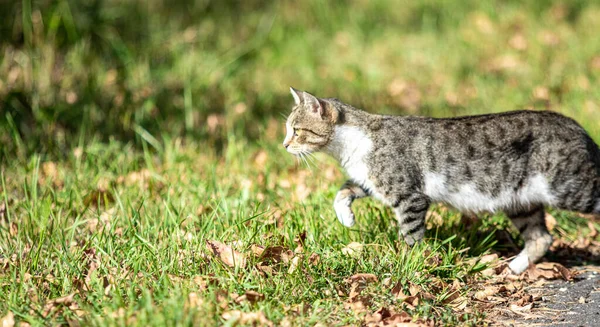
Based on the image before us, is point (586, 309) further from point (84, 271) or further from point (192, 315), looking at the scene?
point (84, 271)

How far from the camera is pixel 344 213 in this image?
4965 mm

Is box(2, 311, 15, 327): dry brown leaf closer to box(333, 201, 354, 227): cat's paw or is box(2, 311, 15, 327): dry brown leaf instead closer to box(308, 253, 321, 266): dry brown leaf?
box(308, 253, 321, 266): dry brown leaf

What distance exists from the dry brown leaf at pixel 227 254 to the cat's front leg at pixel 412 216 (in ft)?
3.75

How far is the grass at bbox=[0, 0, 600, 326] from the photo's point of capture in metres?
4.27

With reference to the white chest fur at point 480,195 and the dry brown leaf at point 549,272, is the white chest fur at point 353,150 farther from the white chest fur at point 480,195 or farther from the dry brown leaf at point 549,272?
the dry brown leaf at point 549,272

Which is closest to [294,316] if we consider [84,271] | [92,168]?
[84,271]

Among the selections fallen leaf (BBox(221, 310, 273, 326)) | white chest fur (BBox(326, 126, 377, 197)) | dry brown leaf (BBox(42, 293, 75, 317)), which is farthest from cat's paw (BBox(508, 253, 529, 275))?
dry brown leaf (BBox(42, 293, 75, 317))

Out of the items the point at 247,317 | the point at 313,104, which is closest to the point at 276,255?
the point at 247,317

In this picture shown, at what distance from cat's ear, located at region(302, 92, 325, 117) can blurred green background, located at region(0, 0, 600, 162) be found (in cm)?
256

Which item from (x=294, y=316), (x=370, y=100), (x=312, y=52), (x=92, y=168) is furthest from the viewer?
(x=312, y=52)

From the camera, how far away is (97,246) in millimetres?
4629

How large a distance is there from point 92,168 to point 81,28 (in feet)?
11.1

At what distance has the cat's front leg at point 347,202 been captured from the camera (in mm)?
4949

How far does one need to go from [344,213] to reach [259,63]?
5668 mm
